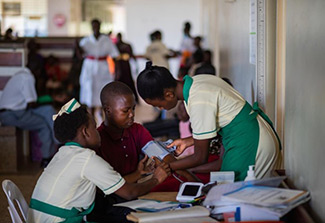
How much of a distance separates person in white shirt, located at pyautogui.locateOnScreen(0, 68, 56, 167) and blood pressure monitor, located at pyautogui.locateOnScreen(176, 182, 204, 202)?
414 centimetres

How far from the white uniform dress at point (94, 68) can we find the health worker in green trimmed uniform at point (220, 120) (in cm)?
642

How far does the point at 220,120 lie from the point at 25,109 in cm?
431

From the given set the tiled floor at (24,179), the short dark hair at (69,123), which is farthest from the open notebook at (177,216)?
the tiled floor at (24,179)

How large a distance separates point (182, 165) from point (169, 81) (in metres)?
0.45

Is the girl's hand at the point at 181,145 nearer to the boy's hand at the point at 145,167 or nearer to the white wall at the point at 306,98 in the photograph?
the boy's hand at the point at 145,167

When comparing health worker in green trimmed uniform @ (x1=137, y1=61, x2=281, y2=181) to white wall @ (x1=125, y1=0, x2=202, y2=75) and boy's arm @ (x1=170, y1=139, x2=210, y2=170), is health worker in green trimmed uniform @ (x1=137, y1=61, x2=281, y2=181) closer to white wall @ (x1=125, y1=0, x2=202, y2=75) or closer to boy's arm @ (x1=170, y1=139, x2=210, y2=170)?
boy's arm @ (x1=170, y1=139, x2=210, y2=170)

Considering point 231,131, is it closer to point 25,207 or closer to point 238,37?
point 25,207

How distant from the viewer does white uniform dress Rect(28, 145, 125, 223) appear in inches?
118

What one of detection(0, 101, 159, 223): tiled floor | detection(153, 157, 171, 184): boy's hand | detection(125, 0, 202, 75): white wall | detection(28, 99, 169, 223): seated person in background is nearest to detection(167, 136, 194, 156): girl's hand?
detection(153, 157, 171, 184): boy's hand

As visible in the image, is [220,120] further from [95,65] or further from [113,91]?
[95,65]

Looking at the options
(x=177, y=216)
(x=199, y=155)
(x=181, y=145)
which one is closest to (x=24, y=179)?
(x=181, y=145)

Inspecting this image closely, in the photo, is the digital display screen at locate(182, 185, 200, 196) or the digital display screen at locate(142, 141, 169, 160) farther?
the digital display screen at locate(142, 141, 169, 160)

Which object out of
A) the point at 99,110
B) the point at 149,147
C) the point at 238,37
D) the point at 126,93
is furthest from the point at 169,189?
the point at 99,110

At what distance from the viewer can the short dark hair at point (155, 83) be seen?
3.20m
